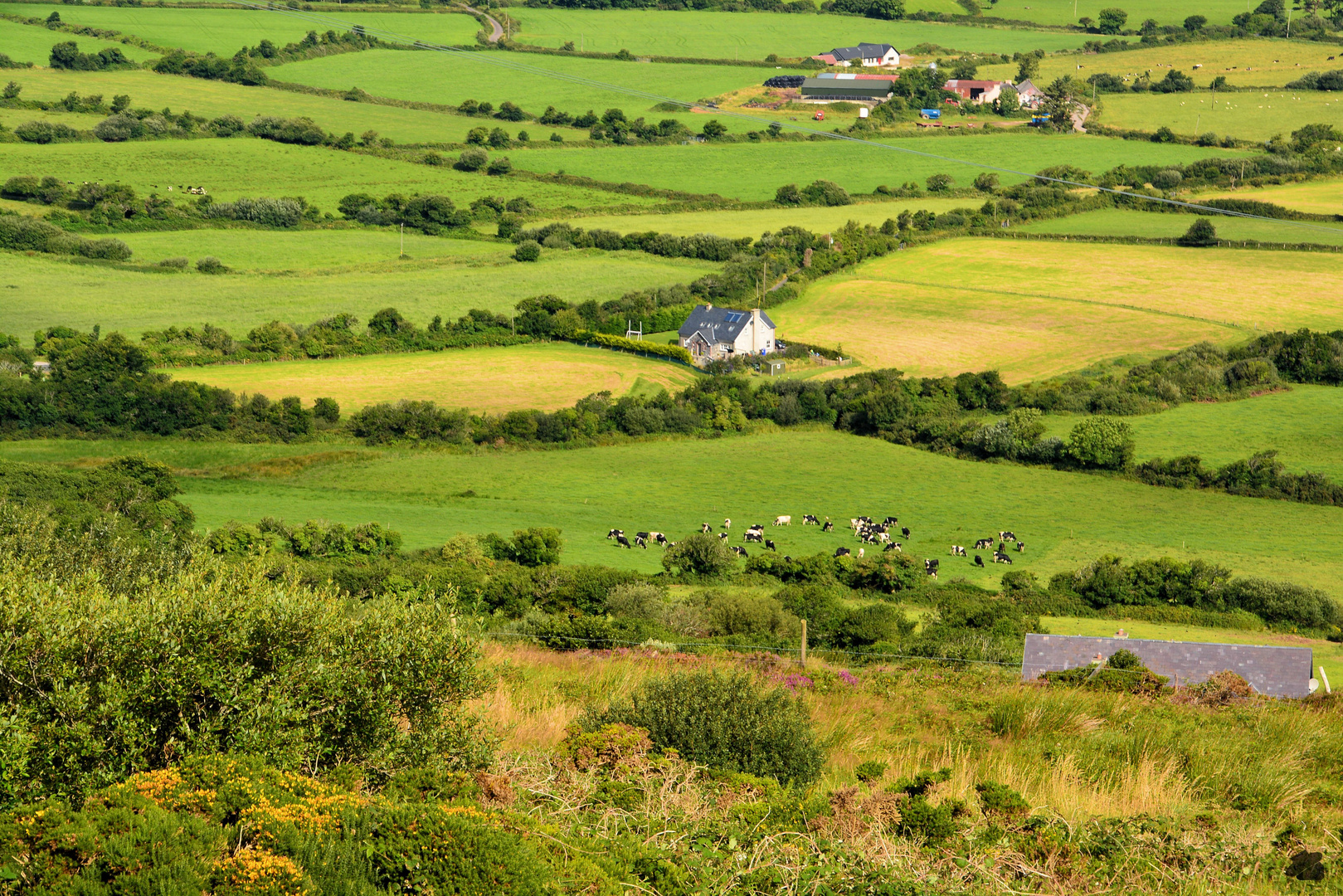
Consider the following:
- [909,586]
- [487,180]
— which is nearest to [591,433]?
[909,586]

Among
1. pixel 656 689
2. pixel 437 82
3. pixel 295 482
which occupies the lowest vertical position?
pixel 295 482

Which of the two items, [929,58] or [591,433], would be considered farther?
[929,58]

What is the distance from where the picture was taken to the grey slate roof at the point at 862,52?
154250 mm

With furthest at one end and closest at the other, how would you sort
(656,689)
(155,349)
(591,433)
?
(155,349), (591,433), (656,689)

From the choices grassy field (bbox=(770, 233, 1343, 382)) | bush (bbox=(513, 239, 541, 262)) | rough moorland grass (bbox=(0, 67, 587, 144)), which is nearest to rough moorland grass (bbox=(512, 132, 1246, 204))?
rough moorland grass (bbox=(0, 67, 587, 144))

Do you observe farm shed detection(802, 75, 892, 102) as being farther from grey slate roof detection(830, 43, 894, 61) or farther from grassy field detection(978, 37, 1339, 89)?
grassy field detection(978, 37, 1339, 89)

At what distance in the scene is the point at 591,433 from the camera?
2291 inches

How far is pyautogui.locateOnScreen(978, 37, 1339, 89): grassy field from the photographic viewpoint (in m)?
147

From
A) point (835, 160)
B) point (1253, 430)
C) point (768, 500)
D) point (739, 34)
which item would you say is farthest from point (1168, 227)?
point (739, 34)

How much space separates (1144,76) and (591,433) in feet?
382

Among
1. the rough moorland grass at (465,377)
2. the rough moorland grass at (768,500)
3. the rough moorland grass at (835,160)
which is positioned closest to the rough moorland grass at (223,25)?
the rough moorland grass at (835,160)

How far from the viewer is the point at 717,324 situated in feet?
241

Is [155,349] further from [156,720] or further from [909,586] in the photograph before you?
[156,720]

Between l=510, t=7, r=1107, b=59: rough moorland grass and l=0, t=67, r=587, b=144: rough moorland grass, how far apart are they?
30430mm
